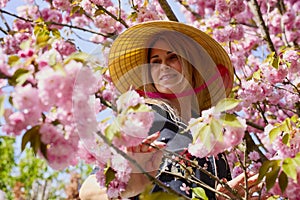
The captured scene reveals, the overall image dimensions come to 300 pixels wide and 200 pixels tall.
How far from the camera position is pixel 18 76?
87 centimetres

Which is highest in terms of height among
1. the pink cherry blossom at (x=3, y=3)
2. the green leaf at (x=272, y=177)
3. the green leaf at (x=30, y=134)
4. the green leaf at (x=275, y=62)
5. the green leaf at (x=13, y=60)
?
the green leaf at (x=13, y=60)

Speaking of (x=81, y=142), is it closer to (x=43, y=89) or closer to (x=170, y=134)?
(x=43, y=89)

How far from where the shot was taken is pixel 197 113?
190 centimetres

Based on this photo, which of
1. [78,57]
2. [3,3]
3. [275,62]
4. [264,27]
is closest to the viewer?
[78,57]

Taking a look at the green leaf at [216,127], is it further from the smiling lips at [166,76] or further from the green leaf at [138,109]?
the smiling lips at [166,76]

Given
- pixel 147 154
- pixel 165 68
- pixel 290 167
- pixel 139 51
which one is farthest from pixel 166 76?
pixel 290 167

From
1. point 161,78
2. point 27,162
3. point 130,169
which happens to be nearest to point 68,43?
point 161,78

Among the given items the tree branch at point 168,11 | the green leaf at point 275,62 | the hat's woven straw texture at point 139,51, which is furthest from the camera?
the tree branch at point 168,11

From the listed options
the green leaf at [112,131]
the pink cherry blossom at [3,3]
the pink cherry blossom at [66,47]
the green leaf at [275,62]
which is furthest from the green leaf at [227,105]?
the pink cherry blossom at [3,3]

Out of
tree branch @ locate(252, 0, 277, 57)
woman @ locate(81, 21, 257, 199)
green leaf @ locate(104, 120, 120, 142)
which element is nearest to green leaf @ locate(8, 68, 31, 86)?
green leaf @ locate(104, 120, 120, 142)

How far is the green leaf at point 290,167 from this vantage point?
1.07 metres

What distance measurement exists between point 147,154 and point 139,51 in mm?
927

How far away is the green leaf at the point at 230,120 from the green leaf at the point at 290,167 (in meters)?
0.19

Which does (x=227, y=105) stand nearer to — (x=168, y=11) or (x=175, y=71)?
(x=175, y=71)
